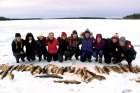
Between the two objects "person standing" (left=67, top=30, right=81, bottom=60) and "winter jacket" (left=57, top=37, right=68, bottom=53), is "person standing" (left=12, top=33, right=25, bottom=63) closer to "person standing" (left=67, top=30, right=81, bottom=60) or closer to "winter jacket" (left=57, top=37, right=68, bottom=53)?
"winter jacket" (left=57, top=37, right=68, bottom=53)

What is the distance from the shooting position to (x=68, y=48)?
37.1 feet

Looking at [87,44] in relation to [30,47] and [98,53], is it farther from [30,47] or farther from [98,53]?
[30,47]

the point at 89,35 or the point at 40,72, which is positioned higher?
the point at 89,35

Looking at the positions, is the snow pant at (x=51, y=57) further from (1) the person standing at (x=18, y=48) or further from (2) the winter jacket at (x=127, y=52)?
(2) the winter jacket at (x=127, y=52)

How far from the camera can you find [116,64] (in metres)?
10.9

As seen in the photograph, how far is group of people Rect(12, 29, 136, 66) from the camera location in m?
11.0

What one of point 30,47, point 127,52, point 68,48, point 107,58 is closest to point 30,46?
point 30,47

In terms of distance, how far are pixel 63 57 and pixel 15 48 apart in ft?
5.27

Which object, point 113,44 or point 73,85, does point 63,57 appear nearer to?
point 113,44

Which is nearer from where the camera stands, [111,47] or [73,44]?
[111,47]

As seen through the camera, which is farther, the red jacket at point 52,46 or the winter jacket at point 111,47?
the red jacket at point 52,46

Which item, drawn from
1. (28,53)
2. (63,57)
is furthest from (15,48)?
(63,57)

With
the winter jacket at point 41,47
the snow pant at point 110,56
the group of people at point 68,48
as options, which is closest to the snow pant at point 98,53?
the group of people at point 68,48

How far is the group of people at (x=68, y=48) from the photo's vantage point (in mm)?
10977
